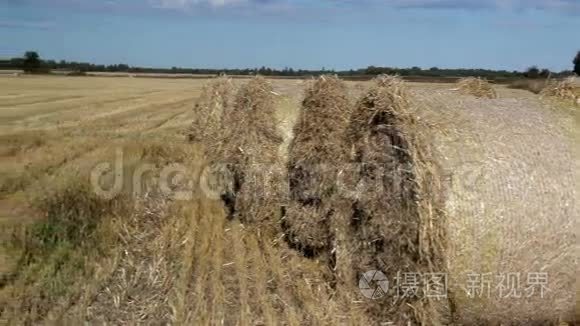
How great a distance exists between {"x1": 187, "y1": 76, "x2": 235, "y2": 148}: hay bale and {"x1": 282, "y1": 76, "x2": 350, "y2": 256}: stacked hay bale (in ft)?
4.65

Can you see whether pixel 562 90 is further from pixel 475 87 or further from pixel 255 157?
pixel 255 157

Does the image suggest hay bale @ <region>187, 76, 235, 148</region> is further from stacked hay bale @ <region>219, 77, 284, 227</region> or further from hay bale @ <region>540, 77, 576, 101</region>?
hay bale @ <region>540, 77, 576, 101</region>

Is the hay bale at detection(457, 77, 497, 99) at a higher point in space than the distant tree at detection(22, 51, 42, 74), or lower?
higher

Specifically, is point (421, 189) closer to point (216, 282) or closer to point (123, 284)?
point (216, 282)

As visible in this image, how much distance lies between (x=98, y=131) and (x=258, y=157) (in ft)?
24.3

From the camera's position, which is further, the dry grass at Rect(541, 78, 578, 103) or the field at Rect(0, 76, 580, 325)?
the dry grass at Rect(541, 78, 578, 103)

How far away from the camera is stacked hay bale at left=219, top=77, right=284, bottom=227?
707 cm

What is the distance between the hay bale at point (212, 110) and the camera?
8066mm

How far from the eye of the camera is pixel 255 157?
282 inches

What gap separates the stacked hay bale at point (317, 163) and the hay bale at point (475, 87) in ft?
3.94

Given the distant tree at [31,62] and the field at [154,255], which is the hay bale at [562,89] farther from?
the distant tree at [31,62]

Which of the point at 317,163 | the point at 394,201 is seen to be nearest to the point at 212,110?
the point at 317,163

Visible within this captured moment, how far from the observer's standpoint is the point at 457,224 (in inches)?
209

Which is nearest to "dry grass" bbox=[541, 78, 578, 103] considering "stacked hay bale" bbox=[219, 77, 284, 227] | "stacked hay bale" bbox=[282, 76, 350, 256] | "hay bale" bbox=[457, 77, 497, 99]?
"hay bale" bbox=[457, 77, 497, 99]
